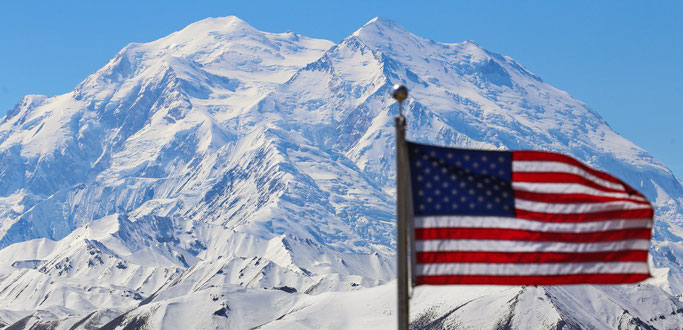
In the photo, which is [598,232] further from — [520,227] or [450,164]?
[450,164]

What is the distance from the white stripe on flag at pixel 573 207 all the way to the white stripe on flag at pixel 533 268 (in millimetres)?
1157

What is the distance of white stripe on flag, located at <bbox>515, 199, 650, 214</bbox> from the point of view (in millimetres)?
27609

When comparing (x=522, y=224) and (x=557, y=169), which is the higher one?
(x=557, y=169)

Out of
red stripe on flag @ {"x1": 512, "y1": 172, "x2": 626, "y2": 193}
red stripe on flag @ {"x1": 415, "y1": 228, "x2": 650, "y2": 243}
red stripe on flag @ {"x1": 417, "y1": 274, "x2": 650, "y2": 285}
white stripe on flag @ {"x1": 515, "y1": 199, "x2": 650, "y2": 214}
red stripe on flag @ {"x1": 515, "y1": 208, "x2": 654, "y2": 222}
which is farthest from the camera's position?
red stripe on flag @ {"x1": 512, "y1": 172, "x2": 626, "y2": 193}

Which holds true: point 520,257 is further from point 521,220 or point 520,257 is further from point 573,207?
point 573,207

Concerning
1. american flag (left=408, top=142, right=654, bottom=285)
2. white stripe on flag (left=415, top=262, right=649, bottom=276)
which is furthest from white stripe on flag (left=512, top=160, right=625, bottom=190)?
white stripe on flag (left=415, top=262, right=649, bottom=276)

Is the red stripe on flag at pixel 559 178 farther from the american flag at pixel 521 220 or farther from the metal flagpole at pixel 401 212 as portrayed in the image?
the metal flagpole at pixel 401 212

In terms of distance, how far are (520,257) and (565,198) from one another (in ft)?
5.70

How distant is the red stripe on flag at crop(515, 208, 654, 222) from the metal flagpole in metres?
2.93

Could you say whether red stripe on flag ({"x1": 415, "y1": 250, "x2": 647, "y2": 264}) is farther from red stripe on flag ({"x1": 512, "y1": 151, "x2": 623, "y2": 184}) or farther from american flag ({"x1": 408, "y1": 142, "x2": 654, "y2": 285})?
red stripe on flag ({"x1": 512, "y1": 151, "x2": 623, "y2": 184})

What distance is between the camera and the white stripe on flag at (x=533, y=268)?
27.0 metres

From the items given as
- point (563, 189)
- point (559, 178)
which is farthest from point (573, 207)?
point (559, 178)

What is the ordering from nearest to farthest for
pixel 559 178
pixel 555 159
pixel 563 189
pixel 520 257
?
1. pixel 520 257
2. pixel 563 189
3. pixel 559 178
4. pixel 555 159

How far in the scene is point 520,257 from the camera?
2719 centimetres
